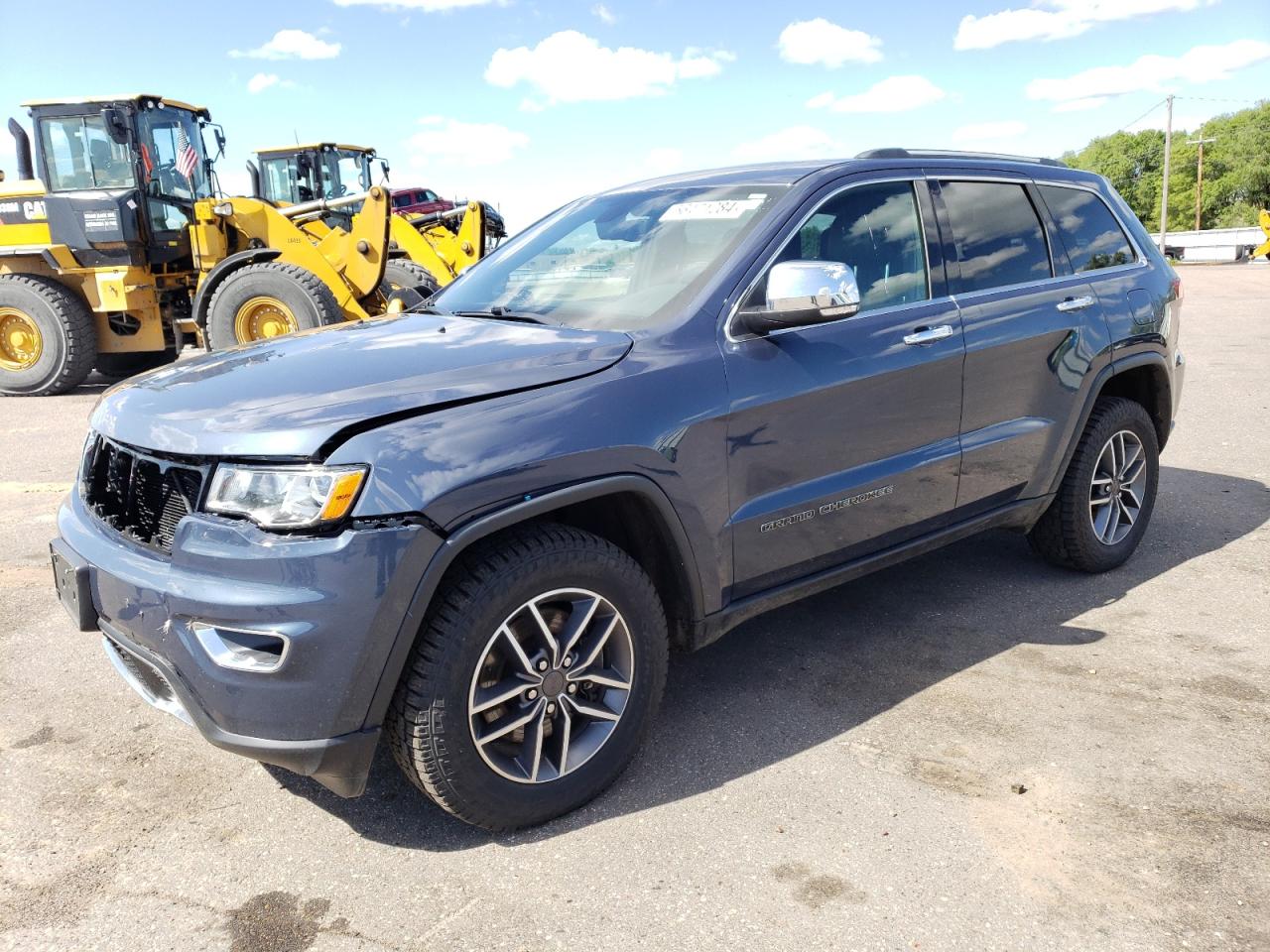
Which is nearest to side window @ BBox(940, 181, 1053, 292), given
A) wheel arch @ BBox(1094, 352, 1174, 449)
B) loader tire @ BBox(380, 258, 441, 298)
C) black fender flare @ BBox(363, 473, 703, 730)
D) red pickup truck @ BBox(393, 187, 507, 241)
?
wheel arch @ BBox(1094, 352, 1174, 449)

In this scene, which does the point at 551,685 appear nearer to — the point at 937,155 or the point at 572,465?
the point at 572,465

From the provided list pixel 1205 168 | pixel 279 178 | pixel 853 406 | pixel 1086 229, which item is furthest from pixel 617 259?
pixel 1205 168

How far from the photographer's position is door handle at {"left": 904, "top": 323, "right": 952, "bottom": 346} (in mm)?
3586

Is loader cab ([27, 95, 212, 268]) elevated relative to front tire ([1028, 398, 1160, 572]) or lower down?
elevated

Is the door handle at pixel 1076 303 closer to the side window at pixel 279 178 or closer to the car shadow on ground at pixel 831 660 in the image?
the car shadow on ground at pixel 831 660

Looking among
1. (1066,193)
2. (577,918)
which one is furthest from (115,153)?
(577,918)

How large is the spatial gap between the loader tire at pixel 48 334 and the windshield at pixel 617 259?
30.8 feet

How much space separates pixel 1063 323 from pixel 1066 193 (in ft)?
2.40

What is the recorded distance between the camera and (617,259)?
3641mm

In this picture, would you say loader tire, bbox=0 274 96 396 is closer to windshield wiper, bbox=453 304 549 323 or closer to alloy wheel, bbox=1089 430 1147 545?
windshield wiper, bbox=453 304 549 323

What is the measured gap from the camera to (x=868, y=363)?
3.44 m

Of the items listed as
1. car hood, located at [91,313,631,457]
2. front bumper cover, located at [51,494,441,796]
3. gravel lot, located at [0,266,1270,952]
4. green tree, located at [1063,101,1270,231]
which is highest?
green tree, located at [1063,101,1270,231]

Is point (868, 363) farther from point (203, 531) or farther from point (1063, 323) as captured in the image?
point (203, 531)

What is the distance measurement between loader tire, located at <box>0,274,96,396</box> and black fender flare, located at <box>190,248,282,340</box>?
1.78m
